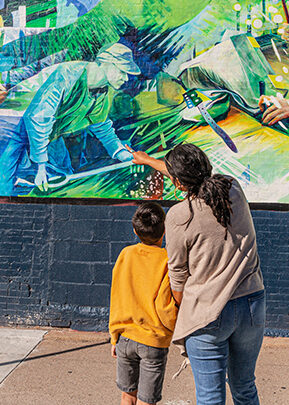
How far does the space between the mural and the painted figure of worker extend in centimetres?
1

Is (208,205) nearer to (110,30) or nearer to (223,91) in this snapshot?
(223,91)

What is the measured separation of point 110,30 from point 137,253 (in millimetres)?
3159

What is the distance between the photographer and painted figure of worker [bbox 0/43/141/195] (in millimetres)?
5359

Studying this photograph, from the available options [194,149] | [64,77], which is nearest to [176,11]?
[64,77]

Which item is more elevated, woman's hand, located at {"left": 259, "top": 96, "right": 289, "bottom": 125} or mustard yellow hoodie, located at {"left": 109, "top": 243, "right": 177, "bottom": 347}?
woman's hand, located at {"left": 259, "top": 96, "right": 289, "bottom": 125}

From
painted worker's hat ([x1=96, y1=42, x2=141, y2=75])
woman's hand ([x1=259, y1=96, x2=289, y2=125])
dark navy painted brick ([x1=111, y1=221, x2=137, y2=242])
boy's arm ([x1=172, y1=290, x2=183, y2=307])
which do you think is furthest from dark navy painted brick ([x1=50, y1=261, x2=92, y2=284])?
boy's arm ([x1=172, y1=290, x2=183, y2=307])

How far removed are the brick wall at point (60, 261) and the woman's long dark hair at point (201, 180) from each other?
2.83 meters

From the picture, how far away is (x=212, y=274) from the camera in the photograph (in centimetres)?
247

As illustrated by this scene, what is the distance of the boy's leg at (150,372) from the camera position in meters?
2.84

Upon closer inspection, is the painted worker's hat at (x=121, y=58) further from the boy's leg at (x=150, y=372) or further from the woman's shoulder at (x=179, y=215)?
the boy's leg at (x=150, y=372)

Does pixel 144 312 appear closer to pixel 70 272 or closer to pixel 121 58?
pixel 70 272

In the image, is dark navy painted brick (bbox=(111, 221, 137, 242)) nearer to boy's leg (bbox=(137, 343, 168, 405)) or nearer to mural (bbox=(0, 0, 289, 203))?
mural (bbox=(0, 0, 289, 203))

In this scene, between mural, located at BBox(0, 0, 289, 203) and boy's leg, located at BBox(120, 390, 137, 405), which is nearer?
boy's leg, located at BBox(120, 390, 137, 405)

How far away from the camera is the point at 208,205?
8.13 feet
